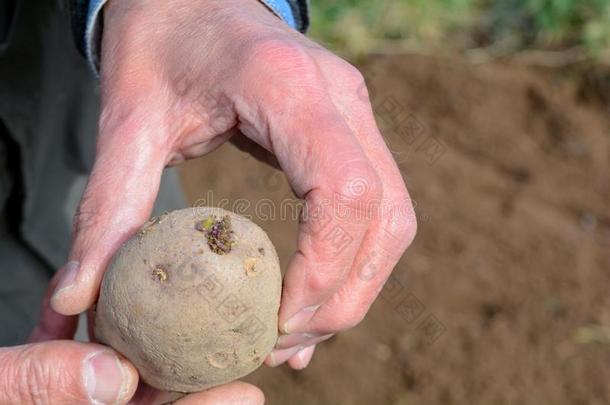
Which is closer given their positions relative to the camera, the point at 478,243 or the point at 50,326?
the point at 50,326

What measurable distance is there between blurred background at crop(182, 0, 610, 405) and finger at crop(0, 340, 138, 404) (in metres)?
1.67

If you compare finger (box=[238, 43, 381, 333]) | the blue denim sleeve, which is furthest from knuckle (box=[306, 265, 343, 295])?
the blue denim sleeve

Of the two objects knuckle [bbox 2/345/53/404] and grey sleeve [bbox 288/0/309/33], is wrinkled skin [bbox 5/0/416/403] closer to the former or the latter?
knuckle [bbox 2/345/53/404]

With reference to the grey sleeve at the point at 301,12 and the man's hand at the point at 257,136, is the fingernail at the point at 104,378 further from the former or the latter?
the grey sleeve at the point at 301,12

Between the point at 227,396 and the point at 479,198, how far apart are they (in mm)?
2545

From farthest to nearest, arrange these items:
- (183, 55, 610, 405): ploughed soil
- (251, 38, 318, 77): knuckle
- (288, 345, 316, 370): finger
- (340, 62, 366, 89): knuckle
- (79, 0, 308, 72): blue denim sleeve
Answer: (183, 55, 610, 405): ploughed soil
(288, 345, 316, 370): finger
(79, 0, 308, 72): blue denim sleeve
(340, 62, 366, 89): knuckle
(251, 38, 318, 77): knuckle

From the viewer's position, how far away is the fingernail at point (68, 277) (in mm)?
1746

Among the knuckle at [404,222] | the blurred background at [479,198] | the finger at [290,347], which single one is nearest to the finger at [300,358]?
the finger at [290,347]

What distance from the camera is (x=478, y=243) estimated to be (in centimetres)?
387

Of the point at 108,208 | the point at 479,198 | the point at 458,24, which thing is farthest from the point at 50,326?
the point at 458,24

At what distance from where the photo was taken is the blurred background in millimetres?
3363

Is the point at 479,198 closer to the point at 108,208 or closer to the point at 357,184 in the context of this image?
the point at 357,184

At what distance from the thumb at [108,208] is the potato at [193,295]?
0.19 feet

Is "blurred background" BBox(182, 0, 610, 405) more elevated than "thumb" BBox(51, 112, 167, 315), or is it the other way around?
"thumb" BBox(51, 112, 167, 315)
